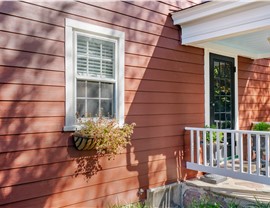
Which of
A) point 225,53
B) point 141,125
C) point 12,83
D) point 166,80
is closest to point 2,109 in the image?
point 12,83

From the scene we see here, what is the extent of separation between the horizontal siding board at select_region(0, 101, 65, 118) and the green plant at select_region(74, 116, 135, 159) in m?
0.31

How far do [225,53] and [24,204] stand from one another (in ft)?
13.6

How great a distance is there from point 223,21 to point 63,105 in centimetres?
240

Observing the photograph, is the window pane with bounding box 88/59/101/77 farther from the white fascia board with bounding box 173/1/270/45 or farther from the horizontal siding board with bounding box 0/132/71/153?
the white fascia board with bounding box 173/1/270/45

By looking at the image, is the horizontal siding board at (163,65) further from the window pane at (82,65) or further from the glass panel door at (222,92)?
the window pane at (82,65)

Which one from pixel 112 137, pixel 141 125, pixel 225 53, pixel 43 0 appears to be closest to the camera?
pixel 43 0

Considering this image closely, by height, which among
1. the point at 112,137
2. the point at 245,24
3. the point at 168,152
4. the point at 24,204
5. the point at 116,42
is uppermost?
the point at 245,24

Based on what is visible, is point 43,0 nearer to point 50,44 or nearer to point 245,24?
point 50,44

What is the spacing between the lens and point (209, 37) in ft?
12.6

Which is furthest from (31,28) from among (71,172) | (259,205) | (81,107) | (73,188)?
(259,205)

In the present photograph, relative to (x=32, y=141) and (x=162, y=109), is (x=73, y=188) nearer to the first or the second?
(x=32, y=141)

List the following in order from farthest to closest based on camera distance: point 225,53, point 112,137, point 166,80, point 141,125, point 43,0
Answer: point 225,53 → point 166,80 → point 141,125 → point 112,137 → point 43,0

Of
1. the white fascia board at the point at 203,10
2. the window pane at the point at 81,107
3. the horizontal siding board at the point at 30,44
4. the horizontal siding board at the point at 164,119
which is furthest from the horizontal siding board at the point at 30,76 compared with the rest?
the white fascia board at the point at 203,10

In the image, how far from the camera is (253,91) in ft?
19.1
